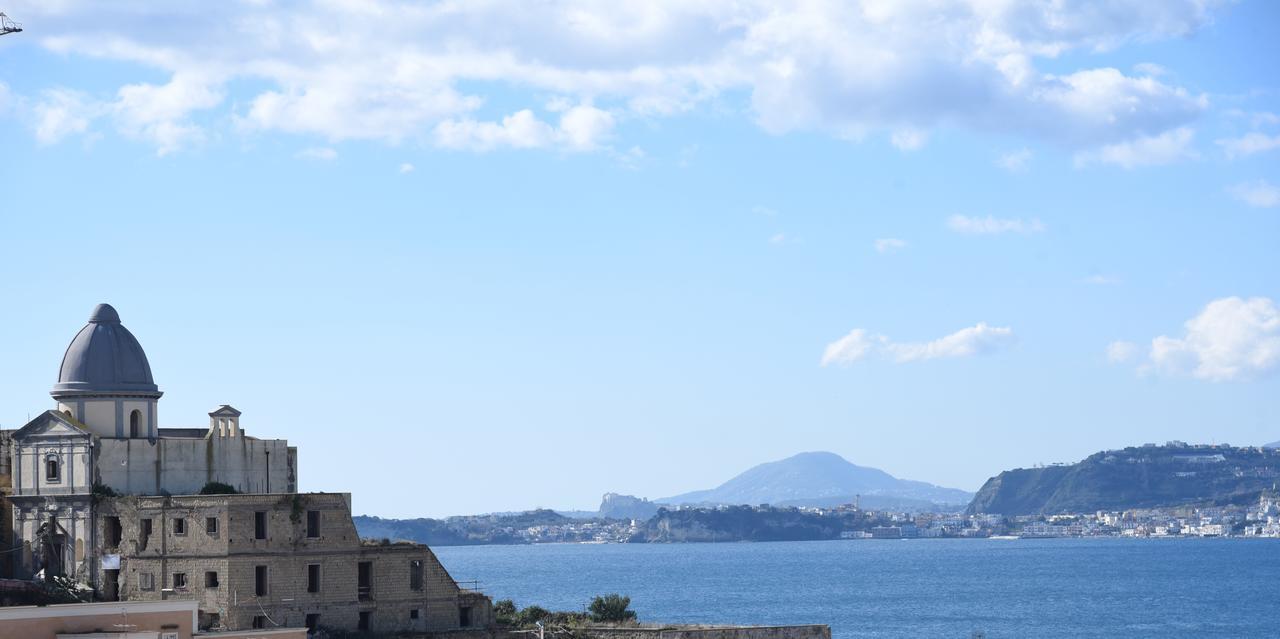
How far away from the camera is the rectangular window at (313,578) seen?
63.9m

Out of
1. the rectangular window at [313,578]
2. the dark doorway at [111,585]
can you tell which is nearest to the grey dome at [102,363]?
the dark doorway at [111,585]

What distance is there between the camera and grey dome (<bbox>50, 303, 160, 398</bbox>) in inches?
2648

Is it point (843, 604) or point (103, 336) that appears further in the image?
point (843, 604)

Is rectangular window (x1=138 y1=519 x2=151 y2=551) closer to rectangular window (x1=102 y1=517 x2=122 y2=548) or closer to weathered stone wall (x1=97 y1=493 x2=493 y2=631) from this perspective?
weathered stone wall (x1=97 y1=493 x2=493 y2=631)

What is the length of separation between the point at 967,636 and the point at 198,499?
9061 centimetres

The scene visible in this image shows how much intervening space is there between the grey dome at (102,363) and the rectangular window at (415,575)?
11.7 m

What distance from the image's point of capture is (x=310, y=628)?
6366cm

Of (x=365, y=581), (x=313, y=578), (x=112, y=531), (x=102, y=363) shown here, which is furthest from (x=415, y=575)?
(x=102, y=363)

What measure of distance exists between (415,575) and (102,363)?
45.0ft

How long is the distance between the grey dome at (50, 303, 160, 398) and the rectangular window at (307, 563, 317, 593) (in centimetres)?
973

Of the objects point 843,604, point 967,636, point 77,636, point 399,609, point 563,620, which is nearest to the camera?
point 77,636

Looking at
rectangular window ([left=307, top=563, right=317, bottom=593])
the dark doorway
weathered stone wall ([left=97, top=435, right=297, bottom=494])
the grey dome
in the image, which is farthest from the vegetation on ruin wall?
the grey dome

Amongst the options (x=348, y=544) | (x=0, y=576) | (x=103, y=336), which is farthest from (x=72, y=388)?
(x=348, y=544)

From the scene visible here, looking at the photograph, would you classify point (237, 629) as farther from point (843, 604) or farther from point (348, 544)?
point (843, 604)
